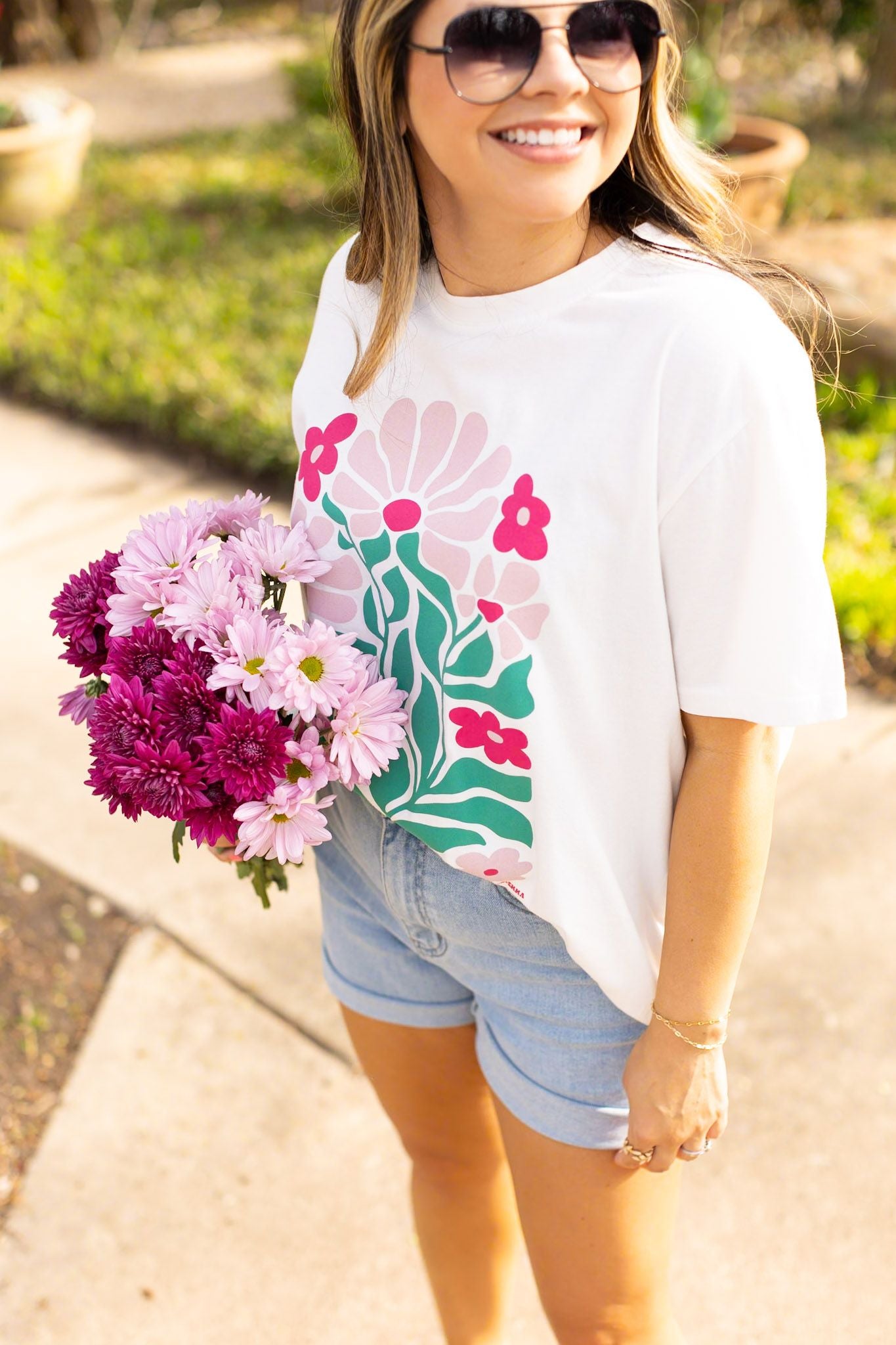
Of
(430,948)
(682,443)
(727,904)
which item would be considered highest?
(682,443)

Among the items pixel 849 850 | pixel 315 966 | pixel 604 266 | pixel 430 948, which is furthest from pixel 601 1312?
pixel 849 850

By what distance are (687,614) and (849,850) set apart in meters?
1.89

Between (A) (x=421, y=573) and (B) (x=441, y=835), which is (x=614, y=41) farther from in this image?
(B) (x=441, y=835)

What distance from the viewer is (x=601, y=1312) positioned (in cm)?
146

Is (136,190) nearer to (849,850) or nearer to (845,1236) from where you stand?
(849,850)

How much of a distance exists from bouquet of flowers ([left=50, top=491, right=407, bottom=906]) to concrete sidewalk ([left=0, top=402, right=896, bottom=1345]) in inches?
41.9

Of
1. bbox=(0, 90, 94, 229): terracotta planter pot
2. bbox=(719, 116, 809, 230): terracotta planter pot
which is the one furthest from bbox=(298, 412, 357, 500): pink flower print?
bbox=(0, 90, 94, 229): terracotta planter pot

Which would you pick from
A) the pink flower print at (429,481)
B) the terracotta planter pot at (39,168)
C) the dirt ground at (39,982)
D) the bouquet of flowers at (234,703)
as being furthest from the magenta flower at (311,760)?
the terracotta planter pot at (39,168)

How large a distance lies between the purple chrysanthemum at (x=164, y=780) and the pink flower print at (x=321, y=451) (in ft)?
1.13

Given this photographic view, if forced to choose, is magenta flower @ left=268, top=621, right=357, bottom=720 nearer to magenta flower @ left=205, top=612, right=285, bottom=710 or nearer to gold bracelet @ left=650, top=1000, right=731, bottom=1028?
magenta flower @ left=205, top=612, right=285, bottom=710

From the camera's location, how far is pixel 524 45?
1.15 metres

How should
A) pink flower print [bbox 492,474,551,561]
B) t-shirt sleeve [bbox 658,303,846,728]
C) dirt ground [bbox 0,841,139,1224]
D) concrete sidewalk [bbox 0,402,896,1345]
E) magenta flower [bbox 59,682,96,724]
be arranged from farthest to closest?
dirt ground [bbox 0,841,139,1224] → concrete sidewalk [bbox 0,402,896,1345] → magenta flower [bbox 59,682,96,724] → pink flower print [bbox 492,474,551,561] → t-shirt sleeve [bbox 658,303,846,728]

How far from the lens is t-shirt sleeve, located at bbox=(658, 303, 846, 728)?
43.2 inches

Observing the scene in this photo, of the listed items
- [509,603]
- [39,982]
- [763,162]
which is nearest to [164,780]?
[509,603]
